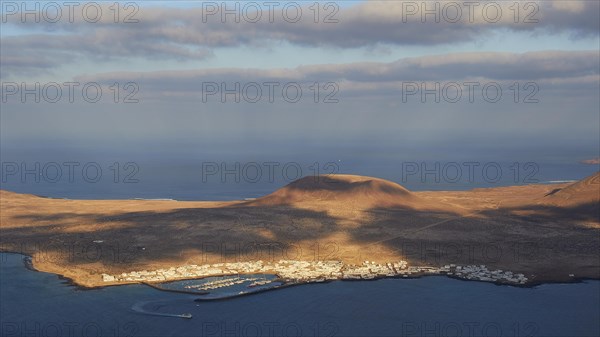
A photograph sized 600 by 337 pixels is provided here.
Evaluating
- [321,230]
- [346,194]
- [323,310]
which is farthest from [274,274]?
[346,194]

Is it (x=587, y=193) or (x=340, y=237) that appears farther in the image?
(x=587, y=193)

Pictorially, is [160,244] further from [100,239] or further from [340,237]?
[340,237]

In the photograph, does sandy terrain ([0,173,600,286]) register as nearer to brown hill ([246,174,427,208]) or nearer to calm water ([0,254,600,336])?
brown hill ([246,174,427,208])

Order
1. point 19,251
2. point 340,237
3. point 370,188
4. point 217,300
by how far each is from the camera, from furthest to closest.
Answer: point 370,188
point 340,237
point 19,251
point 217,300

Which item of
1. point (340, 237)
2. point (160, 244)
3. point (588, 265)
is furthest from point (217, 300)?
point (588, 265)

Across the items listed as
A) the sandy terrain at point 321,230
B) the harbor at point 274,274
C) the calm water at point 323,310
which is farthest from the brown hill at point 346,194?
the calm water at point 323,310

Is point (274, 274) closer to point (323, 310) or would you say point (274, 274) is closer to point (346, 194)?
point (323, 310)

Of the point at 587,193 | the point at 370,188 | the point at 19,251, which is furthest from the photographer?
the point at 370,188
